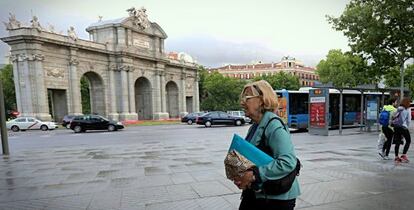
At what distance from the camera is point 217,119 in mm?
Result: 29578

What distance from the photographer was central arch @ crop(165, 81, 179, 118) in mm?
53688

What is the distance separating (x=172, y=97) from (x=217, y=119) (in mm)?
25825

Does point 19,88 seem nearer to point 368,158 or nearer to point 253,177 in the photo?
point 368,158

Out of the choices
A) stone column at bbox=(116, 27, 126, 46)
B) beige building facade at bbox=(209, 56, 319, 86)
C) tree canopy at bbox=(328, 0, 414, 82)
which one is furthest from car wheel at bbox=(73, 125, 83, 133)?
beige building facade at bbox=(209, 56, 319, 86)

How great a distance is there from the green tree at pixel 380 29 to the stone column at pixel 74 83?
29.3 m

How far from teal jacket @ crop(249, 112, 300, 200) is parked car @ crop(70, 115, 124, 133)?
25682 millimetres

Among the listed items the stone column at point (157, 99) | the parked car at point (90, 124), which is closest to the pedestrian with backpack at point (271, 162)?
the parked car at point (90, 124)

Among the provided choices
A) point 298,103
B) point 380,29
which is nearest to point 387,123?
point 380,29

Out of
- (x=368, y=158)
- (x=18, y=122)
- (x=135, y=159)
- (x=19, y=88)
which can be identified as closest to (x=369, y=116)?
(x=368, y=158)

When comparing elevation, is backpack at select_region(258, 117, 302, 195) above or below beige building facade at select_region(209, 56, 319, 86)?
below

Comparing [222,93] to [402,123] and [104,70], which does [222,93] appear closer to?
[104,70]

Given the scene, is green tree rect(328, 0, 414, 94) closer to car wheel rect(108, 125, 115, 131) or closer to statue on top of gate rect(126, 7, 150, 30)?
→ car wheel rect(108, 125, 115, 131)

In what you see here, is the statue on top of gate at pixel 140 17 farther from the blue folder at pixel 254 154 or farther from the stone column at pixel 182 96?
the blue folder at pixel 254 154

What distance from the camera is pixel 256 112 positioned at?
96.3 inches
